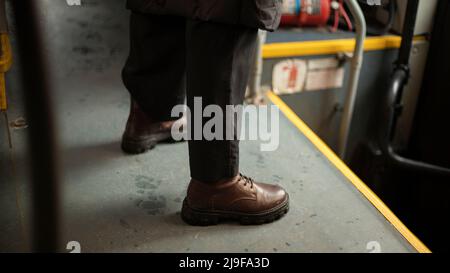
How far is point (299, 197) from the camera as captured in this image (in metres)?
1.23

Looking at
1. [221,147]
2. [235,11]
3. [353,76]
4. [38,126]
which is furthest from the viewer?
[353,76]

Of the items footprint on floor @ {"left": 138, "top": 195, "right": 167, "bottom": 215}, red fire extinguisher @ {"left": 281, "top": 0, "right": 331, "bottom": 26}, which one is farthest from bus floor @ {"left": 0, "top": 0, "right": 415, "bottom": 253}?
red fire extinguisher @ {"left": 281, "top": 0, "right": 331, "bottom": 26}

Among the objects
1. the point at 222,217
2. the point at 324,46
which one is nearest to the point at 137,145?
the point at 222,217

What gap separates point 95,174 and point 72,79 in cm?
60

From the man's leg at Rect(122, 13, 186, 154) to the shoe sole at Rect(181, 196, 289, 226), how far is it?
0.31m

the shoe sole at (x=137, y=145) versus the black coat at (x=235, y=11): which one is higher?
the black coat at (x=235, y=11)

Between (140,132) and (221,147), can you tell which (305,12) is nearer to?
(140,132)

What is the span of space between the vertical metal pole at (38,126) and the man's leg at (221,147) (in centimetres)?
53

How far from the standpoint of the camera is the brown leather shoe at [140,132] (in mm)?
1323

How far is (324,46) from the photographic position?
1.83 m

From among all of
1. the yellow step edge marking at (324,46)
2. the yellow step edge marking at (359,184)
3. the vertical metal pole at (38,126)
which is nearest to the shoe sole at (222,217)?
the yellow step edge marking at (359,184)

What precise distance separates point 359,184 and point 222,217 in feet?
1.38

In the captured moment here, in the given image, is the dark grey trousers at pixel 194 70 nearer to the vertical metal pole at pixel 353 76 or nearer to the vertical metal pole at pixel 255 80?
the vertical metal pole at pixel 255 80
